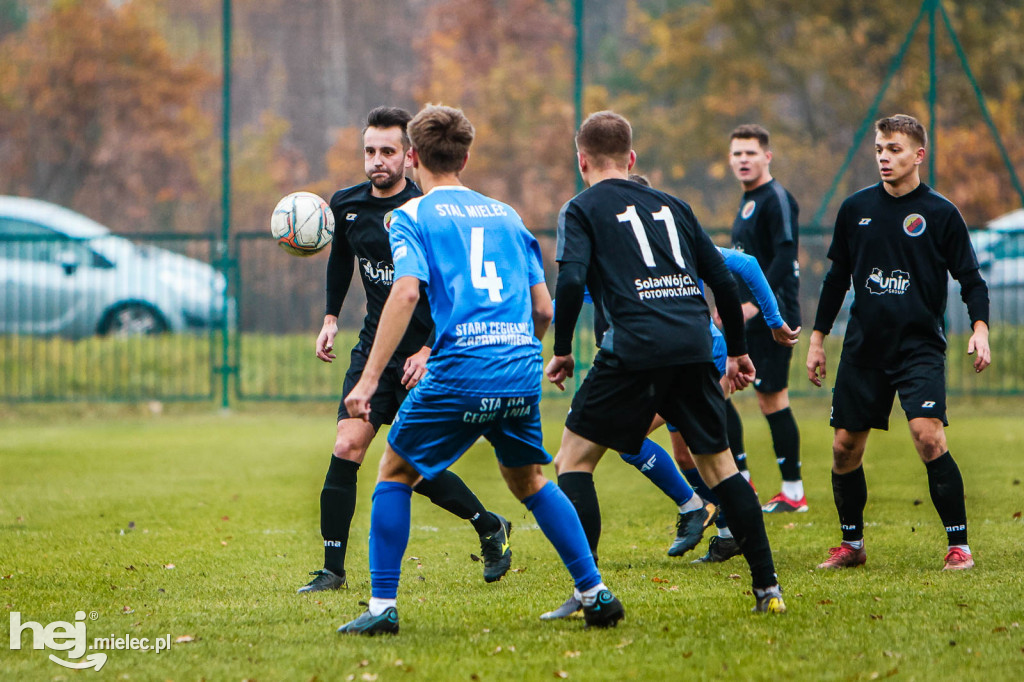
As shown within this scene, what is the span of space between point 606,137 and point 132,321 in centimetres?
1062

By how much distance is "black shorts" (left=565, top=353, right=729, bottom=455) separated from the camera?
446 centimetres

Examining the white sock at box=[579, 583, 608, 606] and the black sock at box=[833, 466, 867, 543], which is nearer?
the white sock at box=[579, 583, 608, 606]

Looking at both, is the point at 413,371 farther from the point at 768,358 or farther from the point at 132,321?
the point at 132,321

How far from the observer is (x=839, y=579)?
16.8ft

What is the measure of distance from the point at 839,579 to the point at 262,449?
21.9 feet

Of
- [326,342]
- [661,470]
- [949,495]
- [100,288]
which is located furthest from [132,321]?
[949,495]

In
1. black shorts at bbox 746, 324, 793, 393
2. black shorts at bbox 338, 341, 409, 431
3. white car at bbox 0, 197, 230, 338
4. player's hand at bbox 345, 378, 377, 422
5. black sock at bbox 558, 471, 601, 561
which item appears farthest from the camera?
white car at bbox 0, 197, 230, 338

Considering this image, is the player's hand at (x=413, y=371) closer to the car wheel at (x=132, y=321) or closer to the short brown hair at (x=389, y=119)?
the short brown hair at (x=389, y=119)

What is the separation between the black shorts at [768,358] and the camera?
24.0ft

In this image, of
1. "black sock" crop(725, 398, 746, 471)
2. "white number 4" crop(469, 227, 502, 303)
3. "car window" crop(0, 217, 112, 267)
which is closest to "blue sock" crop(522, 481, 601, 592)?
"white number 4" crop(469, 227, 502, 303)

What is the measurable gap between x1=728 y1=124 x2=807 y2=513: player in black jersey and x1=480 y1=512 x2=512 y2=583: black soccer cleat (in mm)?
2034

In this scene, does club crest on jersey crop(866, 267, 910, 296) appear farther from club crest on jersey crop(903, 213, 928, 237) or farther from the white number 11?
the white number 11

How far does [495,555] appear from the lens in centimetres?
546

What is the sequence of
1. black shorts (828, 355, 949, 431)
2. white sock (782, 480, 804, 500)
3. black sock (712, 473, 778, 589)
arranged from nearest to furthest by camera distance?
black sock (712, 473, 778, 589)
black shorts (828, 355, 949, 431)
white sock (782, 480, 804, 500)
